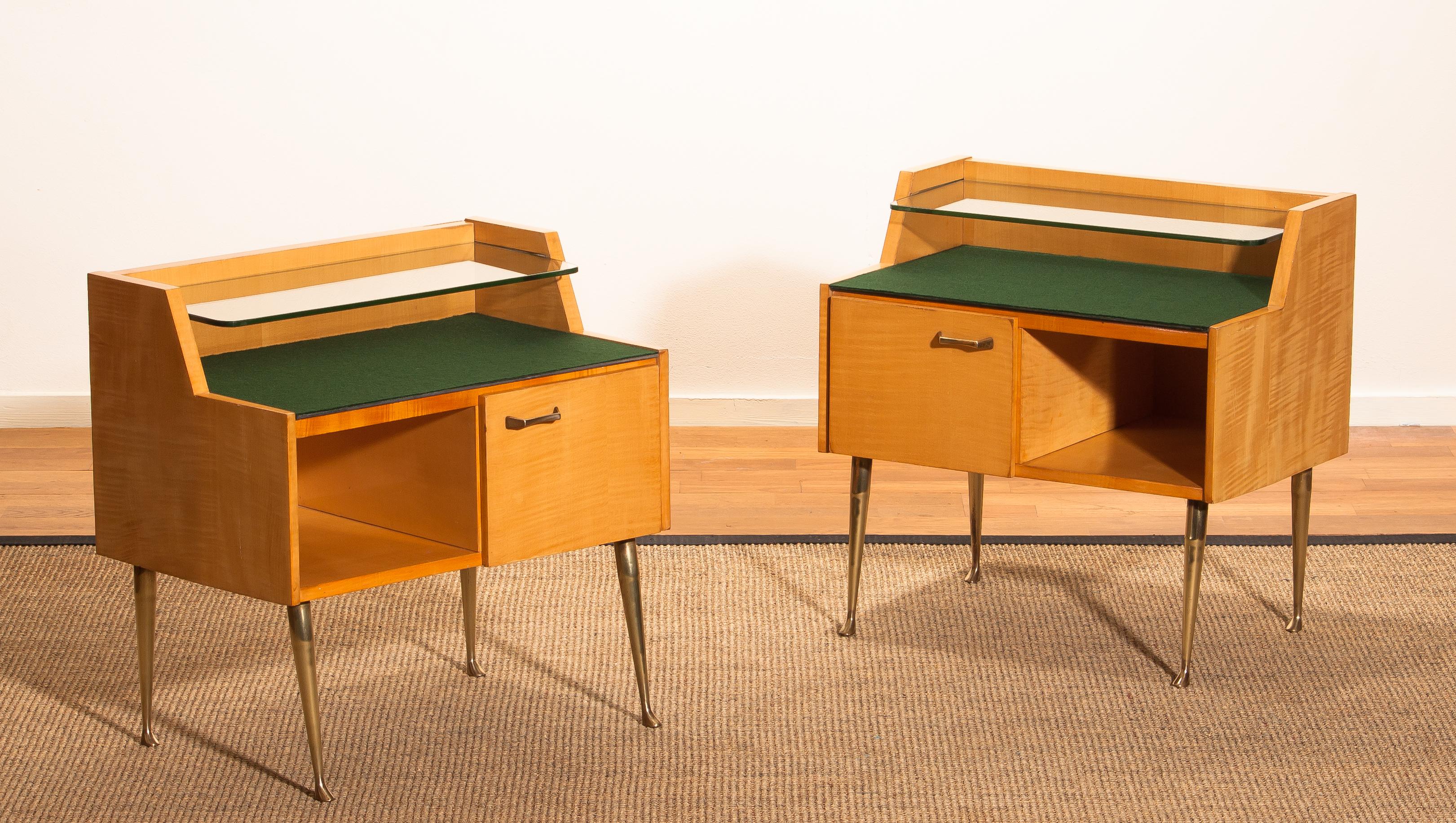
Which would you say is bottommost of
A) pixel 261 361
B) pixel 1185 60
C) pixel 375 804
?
pixel 375 804

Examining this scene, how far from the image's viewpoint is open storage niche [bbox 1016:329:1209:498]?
289 centimetres

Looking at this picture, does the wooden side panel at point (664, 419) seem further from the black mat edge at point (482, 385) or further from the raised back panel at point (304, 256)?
the raised back panel at point (304, 256)

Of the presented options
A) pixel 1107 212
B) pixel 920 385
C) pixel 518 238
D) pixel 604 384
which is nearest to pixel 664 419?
pixel 604 384

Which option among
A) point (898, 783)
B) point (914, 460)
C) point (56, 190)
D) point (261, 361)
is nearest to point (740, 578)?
point (914, 460)

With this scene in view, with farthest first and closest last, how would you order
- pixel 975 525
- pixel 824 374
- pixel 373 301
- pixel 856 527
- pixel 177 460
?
1. pixel 975 525
2. pixel 856 527
3. pixel 824 374
4. pixel 373 301
5. pixel 177 460

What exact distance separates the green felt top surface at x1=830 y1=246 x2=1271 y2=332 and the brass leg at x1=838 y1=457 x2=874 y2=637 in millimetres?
360

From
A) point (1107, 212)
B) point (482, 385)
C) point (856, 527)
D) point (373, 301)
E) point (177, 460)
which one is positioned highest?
point (1107, 212)

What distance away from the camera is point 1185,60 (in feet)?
14.5

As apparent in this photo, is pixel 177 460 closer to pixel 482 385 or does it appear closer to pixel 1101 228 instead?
pixel 482 385

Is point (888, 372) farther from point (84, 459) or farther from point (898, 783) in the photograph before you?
point (84, 459)

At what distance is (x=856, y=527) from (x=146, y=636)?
1254 mm

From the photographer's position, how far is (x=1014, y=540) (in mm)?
3691

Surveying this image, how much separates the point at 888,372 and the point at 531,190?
5.89 ft

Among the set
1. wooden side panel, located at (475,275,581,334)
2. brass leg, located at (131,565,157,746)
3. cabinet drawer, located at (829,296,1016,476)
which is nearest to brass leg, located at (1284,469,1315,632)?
cabinet drawer, located at (829,296,1016,476)
